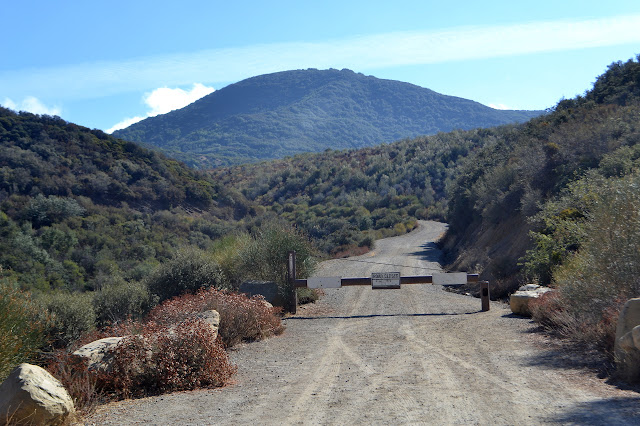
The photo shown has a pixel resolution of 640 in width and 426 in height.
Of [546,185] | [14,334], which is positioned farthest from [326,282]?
[546,185]

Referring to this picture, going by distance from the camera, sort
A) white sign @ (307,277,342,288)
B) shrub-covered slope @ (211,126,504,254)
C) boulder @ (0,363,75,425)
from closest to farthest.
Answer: boulder @ (0,363,75,425) < white sign @ (307,277,342,288) < shrub-covered slope @ (211,126,504,254)

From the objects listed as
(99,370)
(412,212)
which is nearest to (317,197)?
(412,212)

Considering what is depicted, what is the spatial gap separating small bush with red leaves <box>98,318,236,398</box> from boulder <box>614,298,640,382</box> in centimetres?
539

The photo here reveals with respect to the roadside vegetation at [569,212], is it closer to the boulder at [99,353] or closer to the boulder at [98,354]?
the boulder at [99,353]

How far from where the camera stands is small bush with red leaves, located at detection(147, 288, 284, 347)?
11.6 metres

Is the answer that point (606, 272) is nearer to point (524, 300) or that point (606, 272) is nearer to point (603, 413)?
point (603, 413)

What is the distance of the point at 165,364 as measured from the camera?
828 cm

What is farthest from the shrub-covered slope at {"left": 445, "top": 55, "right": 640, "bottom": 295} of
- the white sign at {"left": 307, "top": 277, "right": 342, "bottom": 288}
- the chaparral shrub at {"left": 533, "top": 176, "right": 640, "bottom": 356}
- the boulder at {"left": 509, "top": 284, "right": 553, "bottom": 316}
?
the white sign at {"left": 307, "top": 277, "right": 342, "bottom": 288}

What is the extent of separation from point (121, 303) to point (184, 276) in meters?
2.07

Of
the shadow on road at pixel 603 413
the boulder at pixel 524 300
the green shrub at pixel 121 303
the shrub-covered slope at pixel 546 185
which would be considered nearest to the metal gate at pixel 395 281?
the boulder at pixel 524 300

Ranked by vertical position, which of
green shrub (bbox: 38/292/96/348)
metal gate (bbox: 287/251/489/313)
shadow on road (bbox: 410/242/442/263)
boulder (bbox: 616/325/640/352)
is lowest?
shadow on road (bbox: 410/242/442/263)

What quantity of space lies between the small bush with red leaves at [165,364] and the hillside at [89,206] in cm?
1470

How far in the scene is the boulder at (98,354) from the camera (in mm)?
8094

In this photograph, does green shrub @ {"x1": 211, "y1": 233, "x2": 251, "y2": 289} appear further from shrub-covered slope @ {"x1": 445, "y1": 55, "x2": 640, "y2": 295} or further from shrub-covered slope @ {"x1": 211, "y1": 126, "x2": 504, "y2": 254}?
shrub-covered slope @ {"x1": 211, "y1": 126, "x2": 504, "y2": 254}
